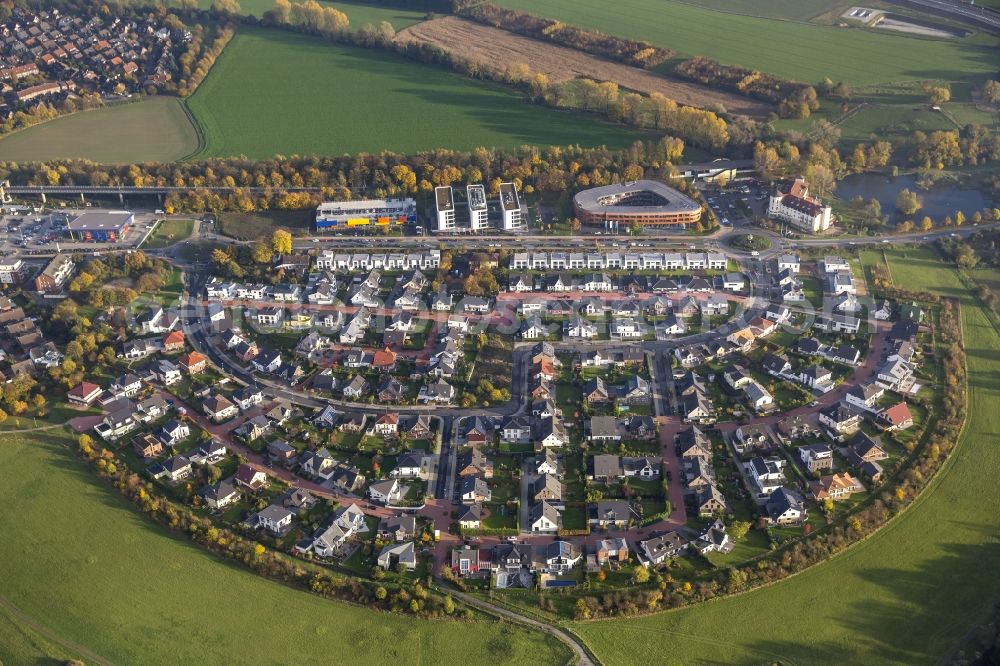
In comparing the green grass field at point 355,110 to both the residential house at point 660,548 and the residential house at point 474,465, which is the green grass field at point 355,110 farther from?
the residential house at point 660,548

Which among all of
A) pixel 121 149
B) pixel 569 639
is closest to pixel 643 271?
pixel 569 639

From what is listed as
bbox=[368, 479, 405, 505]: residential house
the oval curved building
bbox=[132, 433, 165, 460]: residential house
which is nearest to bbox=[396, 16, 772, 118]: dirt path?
the oval curved building

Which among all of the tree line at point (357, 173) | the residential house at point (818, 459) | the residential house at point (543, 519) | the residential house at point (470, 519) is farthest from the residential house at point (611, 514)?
the tree line at point (357, 173)

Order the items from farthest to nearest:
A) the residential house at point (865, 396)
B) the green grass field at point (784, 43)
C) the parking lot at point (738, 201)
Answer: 1. the green grass field at point (784, 43)
2. the parking lot at point (738, 201)
3. the residential house at point (865, 396)

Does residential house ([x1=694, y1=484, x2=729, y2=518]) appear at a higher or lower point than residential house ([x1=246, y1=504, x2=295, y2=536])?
higher

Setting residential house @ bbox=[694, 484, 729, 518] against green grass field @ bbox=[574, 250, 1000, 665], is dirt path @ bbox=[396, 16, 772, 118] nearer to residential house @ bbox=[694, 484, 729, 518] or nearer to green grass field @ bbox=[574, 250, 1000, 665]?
green grass field @ bbox=[574, 250, 1000, 665]

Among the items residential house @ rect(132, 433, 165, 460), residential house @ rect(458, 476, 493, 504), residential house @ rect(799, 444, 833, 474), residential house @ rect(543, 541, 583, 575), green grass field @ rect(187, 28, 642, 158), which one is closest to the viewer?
residential house @ rect(543, 541, 583, 575)

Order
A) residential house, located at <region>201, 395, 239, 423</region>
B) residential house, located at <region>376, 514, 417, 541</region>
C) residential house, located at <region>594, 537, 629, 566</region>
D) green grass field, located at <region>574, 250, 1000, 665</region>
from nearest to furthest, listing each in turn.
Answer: green grass field, located at <region>574, 250, 1000, 665</region> < residential house, located at <region>594, 537, 629, 566</region> < residential house, located at <region>376, 514, 417, 541</region> < residential house, located at <region>201, 395, 239, 423</region>
